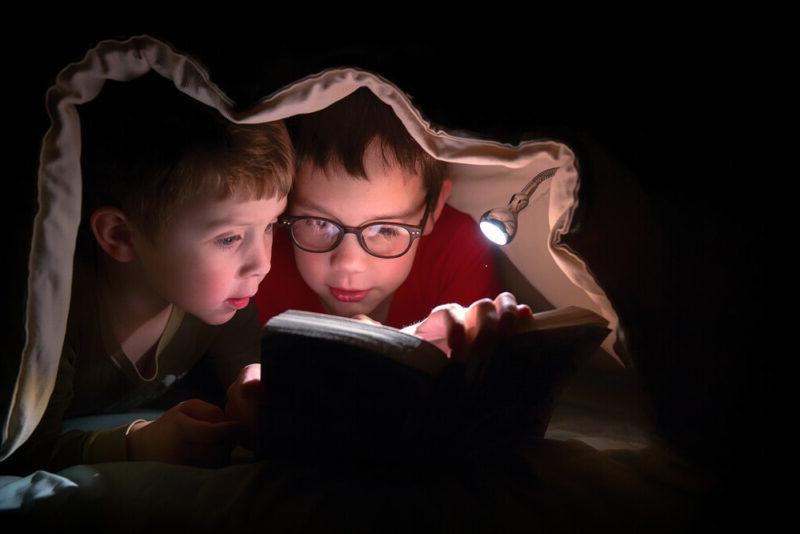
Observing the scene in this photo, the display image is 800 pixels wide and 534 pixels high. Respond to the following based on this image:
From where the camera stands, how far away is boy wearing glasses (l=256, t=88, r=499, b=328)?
1.16 meters

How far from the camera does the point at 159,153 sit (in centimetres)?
100

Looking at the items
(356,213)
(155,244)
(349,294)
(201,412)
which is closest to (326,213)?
(356,213)

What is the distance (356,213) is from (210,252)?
0.89ft

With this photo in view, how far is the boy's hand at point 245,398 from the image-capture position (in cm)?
93

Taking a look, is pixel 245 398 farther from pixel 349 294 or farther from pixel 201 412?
pixel 349 294

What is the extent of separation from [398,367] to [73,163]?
1.64 feet

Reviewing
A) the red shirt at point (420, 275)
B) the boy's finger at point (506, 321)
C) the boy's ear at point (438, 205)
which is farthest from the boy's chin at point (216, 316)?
the boy's finger at point (506, 321)

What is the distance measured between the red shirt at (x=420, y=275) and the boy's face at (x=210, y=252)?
0.98ft

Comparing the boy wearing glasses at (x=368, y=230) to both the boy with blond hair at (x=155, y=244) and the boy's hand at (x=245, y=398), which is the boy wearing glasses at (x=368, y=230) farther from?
the boy's hand at (x=245, y=398)

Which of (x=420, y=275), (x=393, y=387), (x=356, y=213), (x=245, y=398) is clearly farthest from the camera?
(x=420, y=275)

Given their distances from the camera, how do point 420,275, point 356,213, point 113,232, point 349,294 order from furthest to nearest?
point 420,275
point 349,294
point 356,213
point 113,232

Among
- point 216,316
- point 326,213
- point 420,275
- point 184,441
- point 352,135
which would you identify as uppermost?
point 352,135

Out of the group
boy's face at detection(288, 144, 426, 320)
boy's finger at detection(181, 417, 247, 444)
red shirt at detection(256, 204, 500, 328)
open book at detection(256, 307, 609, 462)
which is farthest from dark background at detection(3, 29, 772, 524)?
red shirt at detection(256, 204, 500, 328)

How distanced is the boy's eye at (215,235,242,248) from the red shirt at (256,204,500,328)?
0.34m
